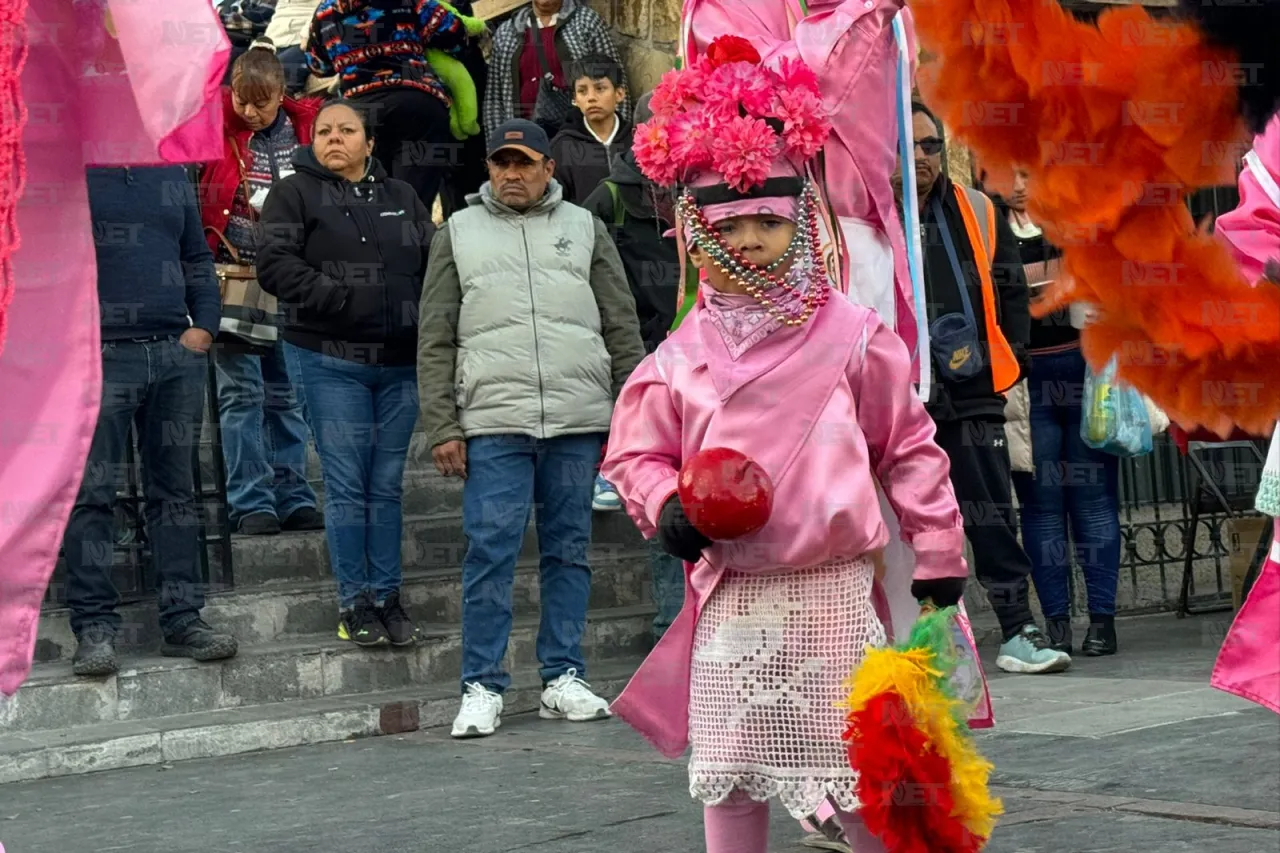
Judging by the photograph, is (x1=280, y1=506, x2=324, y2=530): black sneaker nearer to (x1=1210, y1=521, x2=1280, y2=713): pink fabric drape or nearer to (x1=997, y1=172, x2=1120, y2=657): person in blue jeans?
(x1=997, y1=172, x2=1120, y2=657): person in blue jeans

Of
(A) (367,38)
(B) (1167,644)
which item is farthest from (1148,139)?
(A) (367,38)

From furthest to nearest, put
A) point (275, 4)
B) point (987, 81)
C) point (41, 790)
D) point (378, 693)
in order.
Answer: point (275, 4), point (378, 693), point (41, 790), point (987, 81)

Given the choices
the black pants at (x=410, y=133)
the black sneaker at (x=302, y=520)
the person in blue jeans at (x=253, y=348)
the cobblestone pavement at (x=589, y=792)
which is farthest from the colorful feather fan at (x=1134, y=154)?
the black pants at (x=410, y=133)

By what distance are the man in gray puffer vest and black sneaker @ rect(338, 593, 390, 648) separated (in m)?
0.75

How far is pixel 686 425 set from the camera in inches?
174

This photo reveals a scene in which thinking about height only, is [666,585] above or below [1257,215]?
below

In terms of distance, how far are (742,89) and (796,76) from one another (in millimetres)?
150

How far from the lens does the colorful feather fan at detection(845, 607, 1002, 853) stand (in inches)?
157

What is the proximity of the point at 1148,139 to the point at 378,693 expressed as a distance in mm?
5806

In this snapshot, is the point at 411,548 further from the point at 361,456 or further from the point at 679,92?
the point at 679,92

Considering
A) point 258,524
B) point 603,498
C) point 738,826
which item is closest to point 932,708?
point 738,826

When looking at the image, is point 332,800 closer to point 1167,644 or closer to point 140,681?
point 140,681

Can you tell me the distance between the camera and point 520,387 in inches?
321

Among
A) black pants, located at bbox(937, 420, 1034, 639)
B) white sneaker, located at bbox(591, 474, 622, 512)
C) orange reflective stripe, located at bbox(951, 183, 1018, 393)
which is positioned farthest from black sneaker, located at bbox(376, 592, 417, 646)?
orange reflective stripe, located at bbox(951, 183, 1018, 393)
